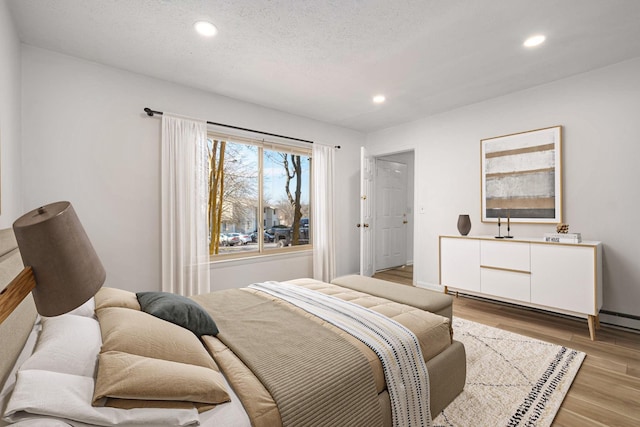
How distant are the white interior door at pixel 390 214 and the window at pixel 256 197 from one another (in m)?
1.64

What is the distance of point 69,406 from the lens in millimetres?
759

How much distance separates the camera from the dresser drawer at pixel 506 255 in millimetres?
3135

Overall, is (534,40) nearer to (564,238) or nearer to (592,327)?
(564,238)

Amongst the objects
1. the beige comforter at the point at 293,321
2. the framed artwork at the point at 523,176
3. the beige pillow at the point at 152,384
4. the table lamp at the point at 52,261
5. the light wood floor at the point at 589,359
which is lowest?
the light wood floor at the point at 589,359

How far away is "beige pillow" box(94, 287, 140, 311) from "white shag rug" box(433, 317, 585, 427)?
178 centimetres

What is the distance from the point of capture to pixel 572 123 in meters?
3.23

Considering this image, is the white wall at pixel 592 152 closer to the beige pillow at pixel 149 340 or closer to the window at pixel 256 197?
the window at pixel 256 197

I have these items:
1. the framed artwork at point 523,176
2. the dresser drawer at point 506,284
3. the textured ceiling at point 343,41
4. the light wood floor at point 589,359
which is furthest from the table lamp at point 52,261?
the framed artwork at point 523,176

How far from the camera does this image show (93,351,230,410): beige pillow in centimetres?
84

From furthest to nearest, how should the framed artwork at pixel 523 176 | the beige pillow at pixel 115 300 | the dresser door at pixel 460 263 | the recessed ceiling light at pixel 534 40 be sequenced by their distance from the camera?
the dresser door at pixel 460 263, the framed artwork at pixel 523 176, the recessed ceiling light at pixel 534 40, the beige pillow at pixel 115 300

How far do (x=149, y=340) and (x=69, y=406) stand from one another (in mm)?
345

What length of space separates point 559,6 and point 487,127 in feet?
6.20

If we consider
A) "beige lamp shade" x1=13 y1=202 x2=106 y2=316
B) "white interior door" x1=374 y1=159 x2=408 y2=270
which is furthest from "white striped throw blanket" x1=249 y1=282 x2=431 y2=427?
"white interior door" x1=374 y1=159 x2=408 y2=270

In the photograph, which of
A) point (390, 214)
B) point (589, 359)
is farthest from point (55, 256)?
point (390, 214)
